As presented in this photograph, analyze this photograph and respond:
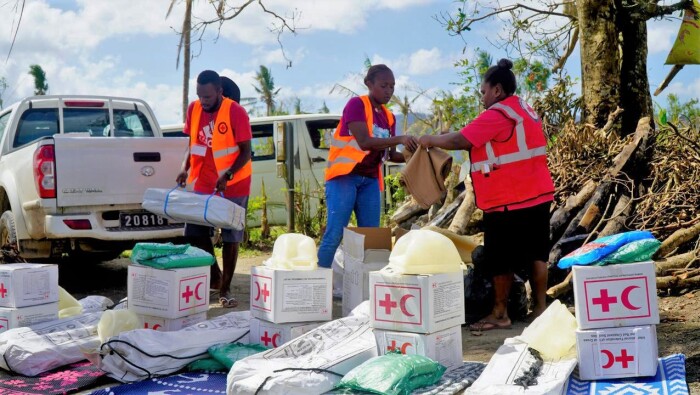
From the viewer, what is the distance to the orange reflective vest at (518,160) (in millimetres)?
5145

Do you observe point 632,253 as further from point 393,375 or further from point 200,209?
point 200,209

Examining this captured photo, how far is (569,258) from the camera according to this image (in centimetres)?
398

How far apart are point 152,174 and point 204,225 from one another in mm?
1170

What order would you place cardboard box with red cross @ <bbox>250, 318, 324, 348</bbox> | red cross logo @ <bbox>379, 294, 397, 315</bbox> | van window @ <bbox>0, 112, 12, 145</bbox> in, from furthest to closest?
van window @ <bbox>0, 112, 12, 145</bbox>, cardboard box with red cross @ <bbox>250, 318, 324, 348</bbox>, red cross logo @ <bbox>379, 294, 397, 315</bbox>

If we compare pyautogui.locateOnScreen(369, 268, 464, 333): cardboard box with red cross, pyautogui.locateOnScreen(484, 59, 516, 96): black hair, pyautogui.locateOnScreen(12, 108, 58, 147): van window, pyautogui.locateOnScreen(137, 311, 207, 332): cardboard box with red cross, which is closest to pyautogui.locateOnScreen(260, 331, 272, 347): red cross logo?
pyautogui.locateOnScreen(137, 311, 207, 332): cardboard box with red cross

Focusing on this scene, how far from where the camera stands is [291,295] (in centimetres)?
459

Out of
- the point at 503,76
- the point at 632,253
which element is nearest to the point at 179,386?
the point at 632,253

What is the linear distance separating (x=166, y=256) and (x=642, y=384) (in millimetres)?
2939

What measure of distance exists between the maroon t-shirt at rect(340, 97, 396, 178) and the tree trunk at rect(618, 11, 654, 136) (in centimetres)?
384

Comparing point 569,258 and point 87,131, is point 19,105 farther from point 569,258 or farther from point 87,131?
point 569,258

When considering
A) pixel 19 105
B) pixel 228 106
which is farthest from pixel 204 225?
pixel 19 105

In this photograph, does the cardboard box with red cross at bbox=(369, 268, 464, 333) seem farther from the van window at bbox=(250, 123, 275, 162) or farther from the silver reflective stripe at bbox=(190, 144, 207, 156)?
the van window at bbox=(250, 123, 275, 162)

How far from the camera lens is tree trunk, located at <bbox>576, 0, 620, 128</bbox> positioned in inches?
343

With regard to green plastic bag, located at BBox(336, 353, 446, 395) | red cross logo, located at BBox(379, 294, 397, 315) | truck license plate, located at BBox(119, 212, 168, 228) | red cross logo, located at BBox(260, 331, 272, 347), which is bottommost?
green plastic bag, located at BBox(336, 353, 446, 395)
